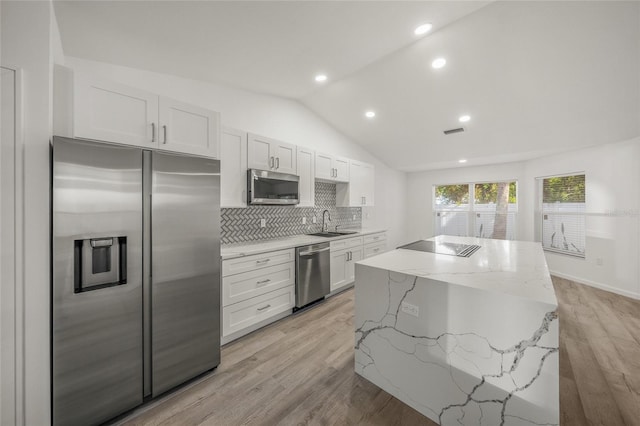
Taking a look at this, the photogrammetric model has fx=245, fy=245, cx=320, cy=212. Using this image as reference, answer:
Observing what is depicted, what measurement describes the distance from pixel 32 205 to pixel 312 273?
2.43 m

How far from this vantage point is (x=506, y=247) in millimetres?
2473

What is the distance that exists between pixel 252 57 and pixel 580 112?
4.10 metres

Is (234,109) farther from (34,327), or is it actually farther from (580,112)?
(580,112)

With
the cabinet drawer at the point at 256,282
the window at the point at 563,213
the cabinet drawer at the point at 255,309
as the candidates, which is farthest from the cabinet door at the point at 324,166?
the window at the point at 563,213

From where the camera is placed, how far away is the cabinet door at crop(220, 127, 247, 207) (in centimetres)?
248

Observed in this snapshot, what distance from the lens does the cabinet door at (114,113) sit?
1.46 meters

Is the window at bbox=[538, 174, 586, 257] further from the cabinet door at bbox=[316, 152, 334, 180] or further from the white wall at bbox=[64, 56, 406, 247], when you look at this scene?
the cabinet door at bbox=[316, 152, 334, 180]

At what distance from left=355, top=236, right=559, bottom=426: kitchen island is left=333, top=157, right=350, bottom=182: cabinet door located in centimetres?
224

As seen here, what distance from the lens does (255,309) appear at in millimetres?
2512

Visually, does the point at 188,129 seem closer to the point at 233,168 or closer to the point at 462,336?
the point at 233,168

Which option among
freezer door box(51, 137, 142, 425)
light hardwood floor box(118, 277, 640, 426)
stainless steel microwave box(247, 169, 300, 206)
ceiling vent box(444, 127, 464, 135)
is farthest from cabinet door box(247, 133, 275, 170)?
ceiling vent box(444, 127, 464, 135)

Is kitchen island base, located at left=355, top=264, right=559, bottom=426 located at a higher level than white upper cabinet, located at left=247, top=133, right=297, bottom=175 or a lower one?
lower

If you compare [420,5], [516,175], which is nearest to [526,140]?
[516,175]

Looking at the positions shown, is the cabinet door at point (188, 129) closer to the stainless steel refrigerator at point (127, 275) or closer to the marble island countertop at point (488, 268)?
the stainless steel refrigerator at point (127, 275)
